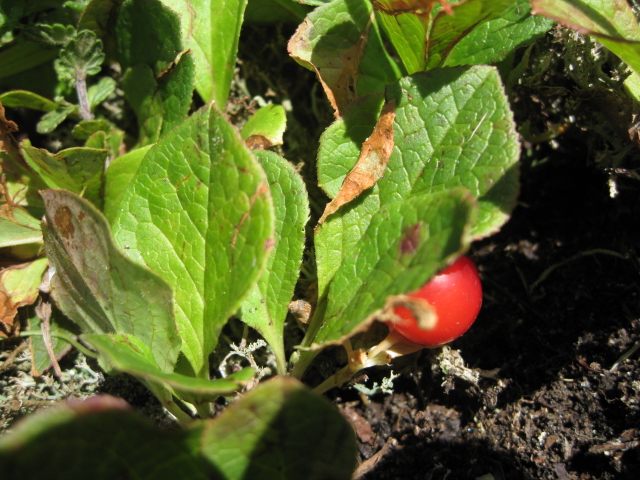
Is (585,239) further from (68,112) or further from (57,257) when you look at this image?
(68,112)

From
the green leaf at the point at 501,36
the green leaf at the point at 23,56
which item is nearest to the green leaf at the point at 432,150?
the green leaf at the point at 501,36

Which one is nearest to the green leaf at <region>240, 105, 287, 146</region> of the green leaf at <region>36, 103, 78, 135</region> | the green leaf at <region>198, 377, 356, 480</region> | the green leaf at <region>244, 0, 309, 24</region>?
the green leaf at <region>244, 0, 309, 24</region>

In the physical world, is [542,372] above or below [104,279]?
below

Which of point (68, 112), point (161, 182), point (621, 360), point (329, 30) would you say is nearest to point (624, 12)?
point (329, 30)

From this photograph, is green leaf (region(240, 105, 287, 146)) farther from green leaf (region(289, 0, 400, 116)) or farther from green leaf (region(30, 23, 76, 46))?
green leaf (region(30, 23, 76, 46))

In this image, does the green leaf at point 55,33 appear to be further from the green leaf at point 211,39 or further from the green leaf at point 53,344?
the green leaf at point 53,344

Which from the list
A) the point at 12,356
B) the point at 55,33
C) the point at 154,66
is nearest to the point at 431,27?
the point at 154,66

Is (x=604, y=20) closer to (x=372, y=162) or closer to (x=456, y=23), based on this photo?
(x=456, y=23)
